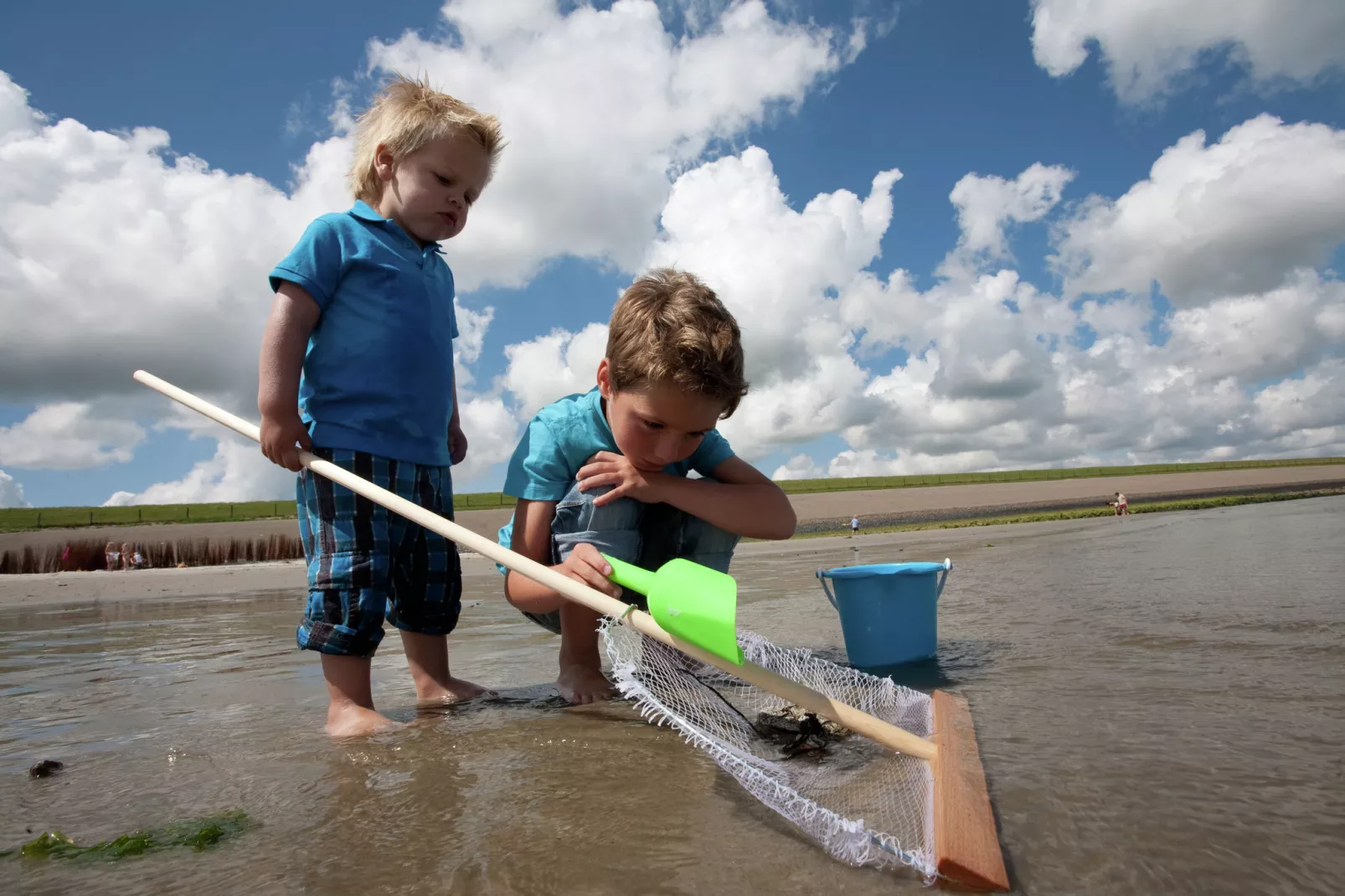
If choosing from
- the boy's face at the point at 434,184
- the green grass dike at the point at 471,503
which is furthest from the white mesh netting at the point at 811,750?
the green grass dike at the point at 471,503

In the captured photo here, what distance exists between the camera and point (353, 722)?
7.27 feet

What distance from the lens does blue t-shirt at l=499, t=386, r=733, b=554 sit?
2551 millimetres

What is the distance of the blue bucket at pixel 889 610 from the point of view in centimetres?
278

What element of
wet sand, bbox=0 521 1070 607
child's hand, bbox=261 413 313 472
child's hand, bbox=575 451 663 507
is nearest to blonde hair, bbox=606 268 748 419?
child's hand, bbox=575 451 663 507

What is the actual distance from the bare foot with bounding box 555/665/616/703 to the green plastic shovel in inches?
35.4

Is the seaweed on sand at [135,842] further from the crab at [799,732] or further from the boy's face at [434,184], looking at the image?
the boy's face at [434,184]

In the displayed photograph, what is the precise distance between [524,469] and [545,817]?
52.8 inches

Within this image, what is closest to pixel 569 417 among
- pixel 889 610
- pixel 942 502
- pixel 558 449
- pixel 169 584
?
pixel 558 449

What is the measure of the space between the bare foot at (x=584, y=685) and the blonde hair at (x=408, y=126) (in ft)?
6.23

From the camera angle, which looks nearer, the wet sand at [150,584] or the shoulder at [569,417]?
the shoulder at [569,417]

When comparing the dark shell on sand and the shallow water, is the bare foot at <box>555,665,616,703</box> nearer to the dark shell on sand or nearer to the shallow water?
the shallow water

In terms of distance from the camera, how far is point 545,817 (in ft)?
4.71

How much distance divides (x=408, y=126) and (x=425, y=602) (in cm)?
169

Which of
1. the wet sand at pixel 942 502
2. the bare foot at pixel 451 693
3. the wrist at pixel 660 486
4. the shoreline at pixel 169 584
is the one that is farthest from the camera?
the wet sand at pixel 942 502
